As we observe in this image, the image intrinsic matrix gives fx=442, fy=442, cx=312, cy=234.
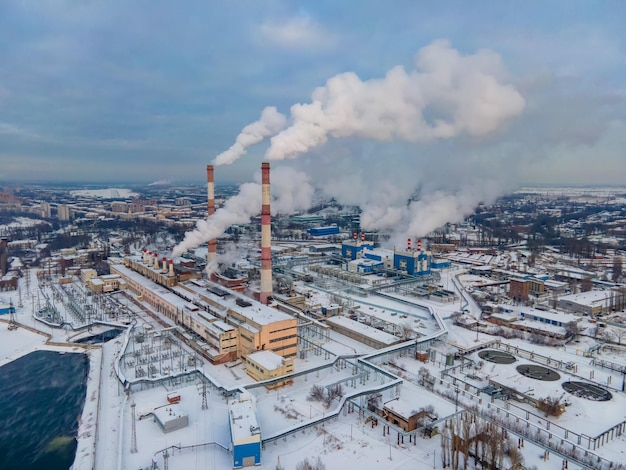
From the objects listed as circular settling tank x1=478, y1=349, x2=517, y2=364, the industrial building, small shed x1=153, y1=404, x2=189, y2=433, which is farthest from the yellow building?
circular settling tank x1=478, y1=349, x2=517, y2=364

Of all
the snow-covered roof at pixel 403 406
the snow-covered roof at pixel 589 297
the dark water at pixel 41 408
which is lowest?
the dark water at pixel 41 408

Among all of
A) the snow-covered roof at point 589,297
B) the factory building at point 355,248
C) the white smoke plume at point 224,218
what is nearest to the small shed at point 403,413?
the white smoke plume at point 224,218

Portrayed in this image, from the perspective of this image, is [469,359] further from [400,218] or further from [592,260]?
[592,260]

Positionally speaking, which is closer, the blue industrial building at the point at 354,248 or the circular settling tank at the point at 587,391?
the circular settling tank at the point at 587,391

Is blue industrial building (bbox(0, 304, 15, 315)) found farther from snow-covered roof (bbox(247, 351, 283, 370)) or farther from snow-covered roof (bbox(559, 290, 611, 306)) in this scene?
snow-covered roof (bbox(559, 290, 611, 306))

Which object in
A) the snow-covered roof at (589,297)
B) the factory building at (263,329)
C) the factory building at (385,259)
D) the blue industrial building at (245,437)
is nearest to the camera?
the blue industrial building at (245,437)

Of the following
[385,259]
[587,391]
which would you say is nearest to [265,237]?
[385,259]

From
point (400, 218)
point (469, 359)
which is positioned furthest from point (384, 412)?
point (400, 218)

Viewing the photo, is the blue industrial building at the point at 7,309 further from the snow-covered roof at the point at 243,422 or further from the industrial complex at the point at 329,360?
the snow-covered roof at the point at 243,422
